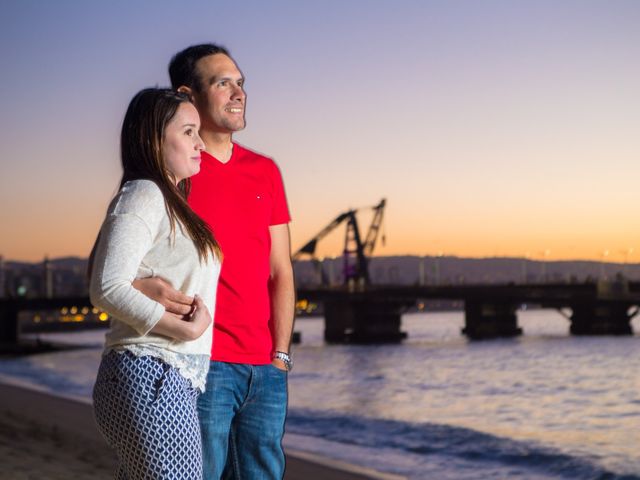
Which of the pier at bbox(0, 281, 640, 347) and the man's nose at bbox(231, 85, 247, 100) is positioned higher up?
the man's nose at bbox(231, 85, 247, 100)

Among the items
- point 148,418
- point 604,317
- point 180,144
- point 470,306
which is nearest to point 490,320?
point 470,306

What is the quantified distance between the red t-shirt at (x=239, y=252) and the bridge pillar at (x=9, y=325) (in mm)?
77175

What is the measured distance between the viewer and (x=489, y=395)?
41.4m

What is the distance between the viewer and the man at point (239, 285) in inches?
104

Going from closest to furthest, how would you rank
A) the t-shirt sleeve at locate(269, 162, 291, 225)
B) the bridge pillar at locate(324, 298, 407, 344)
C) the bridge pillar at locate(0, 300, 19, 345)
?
the t-shirt sleeve at locate(269, 162, 291, 225), the bridge pillar at locate(0, 300, 19, 345), the bridge pillar at locate(324, 298, 407, 344)

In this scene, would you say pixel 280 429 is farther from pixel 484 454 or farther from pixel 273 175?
pixel 484 454

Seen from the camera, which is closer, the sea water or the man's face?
the man's face

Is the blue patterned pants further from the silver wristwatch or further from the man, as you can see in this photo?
the silver wristwatch

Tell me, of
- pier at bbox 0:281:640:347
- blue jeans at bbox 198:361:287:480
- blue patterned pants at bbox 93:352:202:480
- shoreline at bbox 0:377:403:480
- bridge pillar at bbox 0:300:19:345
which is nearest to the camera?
blue patterned pants at bbox 93:352:202:480

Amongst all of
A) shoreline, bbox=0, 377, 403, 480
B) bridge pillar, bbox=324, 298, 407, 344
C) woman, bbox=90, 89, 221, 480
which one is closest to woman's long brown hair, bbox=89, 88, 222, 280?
woman, bbox=90, 89, 221, 480

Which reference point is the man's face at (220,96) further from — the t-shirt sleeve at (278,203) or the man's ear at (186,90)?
the t-shirt sleeve at (278,203)

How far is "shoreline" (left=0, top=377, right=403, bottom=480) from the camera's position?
938cm

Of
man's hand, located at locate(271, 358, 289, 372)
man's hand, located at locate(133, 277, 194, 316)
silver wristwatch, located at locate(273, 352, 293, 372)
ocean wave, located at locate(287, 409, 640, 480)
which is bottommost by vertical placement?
ocean wave, located at locate(287, 409, 640, 480)

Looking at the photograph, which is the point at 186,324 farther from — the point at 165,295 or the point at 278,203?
the point at 278,203
